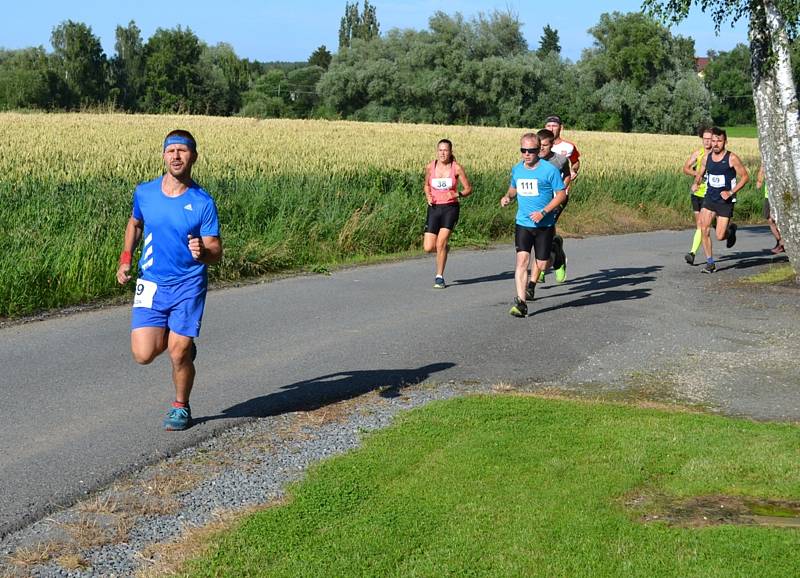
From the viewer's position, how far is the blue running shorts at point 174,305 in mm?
7301

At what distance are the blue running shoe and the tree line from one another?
7598 centimetres

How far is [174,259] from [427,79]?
8317 centimetres

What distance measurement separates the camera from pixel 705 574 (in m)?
4.71

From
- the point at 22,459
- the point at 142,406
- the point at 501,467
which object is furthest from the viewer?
the point at 142,406

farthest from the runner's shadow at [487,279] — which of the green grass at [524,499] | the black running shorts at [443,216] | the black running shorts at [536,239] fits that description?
the green grass at [524,499]

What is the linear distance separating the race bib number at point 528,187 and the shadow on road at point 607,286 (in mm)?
1428

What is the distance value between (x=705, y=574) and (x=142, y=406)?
4.73 m

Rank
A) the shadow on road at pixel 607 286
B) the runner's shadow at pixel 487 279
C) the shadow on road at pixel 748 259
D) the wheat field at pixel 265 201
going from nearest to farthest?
1. the wheat field at pixel 265 201
2. the shadow on road at pixel 607 286
3. the runner's shadow at pixel 487 279
4. the shadow on road at pixel 748 259

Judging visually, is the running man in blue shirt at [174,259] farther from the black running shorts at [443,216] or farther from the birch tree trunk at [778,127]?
the birch tree trunk at [778,127]

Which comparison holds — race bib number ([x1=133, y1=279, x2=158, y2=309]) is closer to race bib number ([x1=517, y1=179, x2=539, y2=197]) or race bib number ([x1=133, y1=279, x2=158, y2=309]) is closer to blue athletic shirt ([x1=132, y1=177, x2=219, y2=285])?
blue athletic shirt ([x1=132, y1=177, x2=219, y2=285])

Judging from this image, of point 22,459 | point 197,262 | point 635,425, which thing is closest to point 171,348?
point 197,262

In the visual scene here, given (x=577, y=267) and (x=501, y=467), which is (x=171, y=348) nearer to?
(x=501, y=467)

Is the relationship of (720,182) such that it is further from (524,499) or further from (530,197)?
(524,499)

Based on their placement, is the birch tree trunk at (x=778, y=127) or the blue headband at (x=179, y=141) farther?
the birch tree trunk at (x=778, y=127)
